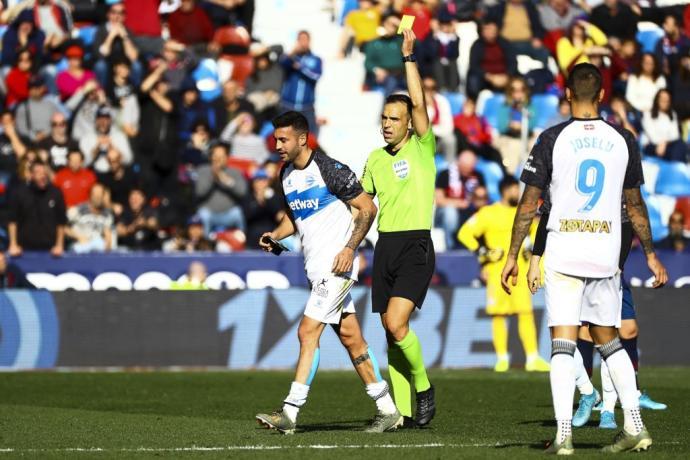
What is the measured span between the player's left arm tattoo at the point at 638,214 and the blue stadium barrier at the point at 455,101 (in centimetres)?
1559

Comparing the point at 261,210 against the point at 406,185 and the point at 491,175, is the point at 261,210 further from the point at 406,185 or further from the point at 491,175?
the point at 406,185

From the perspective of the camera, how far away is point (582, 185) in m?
8.86

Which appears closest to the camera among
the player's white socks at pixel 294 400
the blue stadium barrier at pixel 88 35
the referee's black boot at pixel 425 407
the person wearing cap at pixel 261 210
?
the player's white socks at pixel 294 400

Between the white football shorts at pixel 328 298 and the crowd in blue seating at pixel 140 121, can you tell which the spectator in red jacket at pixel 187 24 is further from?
the white football shorts at pixel 328 298

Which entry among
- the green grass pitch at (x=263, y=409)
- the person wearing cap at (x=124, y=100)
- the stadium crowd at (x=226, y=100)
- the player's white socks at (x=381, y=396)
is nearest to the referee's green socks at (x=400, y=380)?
the green grass pitch at (x=263, y=409)

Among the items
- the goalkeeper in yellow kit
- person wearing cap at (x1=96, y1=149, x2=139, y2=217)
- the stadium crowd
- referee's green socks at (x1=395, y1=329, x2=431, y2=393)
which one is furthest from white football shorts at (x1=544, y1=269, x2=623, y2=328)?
person wearing cap at (x1=96, y1=149, x2=139, y2=217)

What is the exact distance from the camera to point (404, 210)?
1117 cm

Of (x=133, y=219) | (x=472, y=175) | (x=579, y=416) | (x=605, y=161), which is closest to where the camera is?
(x=605, y=161)

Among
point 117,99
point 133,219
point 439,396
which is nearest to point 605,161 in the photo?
point 439,396

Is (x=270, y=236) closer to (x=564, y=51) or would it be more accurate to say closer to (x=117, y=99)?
(x=117, y=99)

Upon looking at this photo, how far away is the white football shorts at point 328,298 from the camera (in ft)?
35.0

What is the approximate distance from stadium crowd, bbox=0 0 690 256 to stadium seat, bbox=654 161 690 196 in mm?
232

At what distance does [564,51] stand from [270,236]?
15577mm

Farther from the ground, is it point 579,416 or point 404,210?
point 404,210
